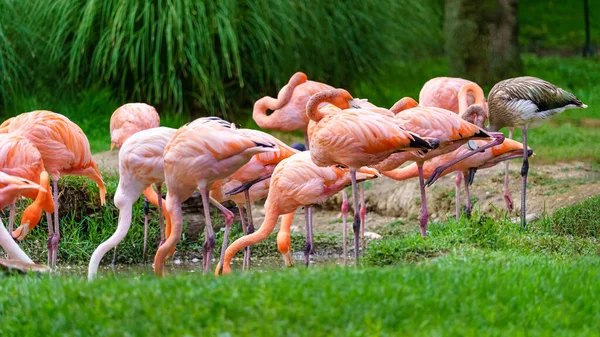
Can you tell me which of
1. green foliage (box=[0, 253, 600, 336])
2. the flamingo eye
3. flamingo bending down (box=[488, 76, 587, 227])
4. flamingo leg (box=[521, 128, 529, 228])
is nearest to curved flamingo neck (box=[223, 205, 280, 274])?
green foliage (box=[0, 253, 600, 336])

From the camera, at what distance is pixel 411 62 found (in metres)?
13.6

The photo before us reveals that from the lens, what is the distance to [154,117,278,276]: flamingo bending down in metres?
5.97

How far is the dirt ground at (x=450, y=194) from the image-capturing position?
8715 mm

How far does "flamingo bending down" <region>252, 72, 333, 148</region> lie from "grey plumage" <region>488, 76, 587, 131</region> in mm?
1682

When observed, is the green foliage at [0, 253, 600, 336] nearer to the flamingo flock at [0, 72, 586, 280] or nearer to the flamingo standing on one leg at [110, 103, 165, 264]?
the flamingo flock at [0, 72, 586, 280]

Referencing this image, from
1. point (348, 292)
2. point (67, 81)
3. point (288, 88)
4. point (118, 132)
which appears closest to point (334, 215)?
point (288, 88)

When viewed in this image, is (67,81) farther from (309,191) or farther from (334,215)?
(309,191)

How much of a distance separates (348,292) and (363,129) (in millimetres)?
2102

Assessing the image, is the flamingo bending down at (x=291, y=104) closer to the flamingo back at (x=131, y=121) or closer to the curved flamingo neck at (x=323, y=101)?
the flamingo back at (x=131, y=121)

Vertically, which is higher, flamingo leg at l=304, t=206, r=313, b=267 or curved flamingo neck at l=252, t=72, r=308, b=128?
curved flamingo neck at l=252, t=72, r=308, b=128

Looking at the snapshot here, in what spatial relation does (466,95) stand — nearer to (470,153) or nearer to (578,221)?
(470,153)

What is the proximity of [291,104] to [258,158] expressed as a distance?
78.9 inches

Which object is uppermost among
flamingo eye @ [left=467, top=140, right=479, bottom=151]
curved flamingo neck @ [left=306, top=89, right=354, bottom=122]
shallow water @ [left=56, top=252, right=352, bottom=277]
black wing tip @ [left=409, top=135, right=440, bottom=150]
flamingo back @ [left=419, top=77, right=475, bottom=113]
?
curved flamingo neck @ [left=306, top=89, right=354, bottom=122]

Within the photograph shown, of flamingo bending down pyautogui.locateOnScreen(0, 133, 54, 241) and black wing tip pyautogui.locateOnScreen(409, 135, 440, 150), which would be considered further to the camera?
flamingo bending down pyautogui.locateOnScreen(0, 133, 54, 241)
